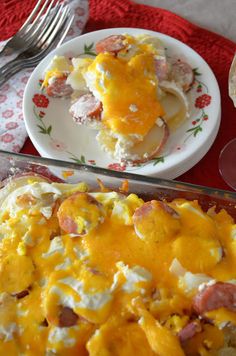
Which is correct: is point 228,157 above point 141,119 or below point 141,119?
below

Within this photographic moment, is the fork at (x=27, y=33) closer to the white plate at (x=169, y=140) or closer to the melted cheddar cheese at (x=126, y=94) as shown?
the white plate at (x=169, y=140)

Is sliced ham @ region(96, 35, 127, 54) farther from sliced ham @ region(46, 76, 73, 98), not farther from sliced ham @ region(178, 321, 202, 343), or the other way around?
sliced ham @ region(178, 321, 202, 343)

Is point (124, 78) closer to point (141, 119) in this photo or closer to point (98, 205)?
point (141, 119)

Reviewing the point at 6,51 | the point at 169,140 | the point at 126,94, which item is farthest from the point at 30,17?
the point at 169,140

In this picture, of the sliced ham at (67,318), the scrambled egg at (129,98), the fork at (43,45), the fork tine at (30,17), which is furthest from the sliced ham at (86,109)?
the sliced ham at (67,318)

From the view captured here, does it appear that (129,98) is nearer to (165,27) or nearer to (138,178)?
(138,178)

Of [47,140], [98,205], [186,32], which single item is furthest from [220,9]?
[98,205]

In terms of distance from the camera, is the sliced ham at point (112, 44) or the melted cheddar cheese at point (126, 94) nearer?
the melted cheddar cheese at point (126, 94)
